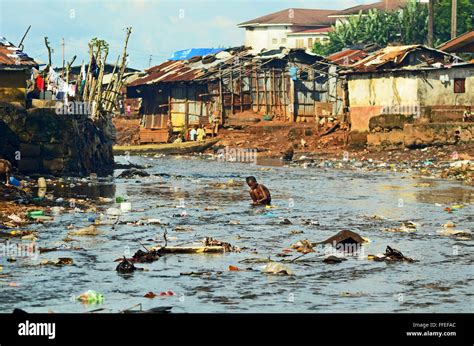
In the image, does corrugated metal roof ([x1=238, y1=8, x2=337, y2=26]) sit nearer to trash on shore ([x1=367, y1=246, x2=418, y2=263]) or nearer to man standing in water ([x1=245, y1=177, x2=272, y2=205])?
man standing in water ([x1=245, y1=177, x2=272, y2=205])

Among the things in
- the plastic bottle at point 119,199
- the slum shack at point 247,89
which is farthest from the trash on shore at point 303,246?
the slum shack at point 247,89

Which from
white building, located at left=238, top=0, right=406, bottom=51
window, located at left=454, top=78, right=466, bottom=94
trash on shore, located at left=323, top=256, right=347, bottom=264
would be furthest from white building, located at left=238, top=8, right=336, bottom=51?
trash on shore, located at left=323, top=256, right=347, bottom=264

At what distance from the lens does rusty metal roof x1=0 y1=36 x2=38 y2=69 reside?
2873 cm

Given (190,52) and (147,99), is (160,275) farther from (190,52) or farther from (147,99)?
(190,52)

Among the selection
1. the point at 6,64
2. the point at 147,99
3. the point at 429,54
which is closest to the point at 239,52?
the point at 147,99

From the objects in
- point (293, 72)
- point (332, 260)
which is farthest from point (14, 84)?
point (293, 72)

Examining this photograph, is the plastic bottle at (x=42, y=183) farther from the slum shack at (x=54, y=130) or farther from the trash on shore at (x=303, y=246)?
the trash on shore at (x=303, y=246)

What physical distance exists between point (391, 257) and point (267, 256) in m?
1.76

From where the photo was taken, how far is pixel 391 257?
49.8 ft

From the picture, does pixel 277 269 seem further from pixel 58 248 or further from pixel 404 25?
pixel 404 25

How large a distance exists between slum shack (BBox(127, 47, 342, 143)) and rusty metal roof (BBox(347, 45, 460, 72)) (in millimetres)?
4511

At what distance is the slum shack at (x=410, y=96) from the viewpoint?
36.2 meters

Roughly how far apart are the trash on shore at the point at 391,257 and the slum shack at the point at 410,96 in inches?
798

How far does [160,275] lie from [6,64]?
16.1m
